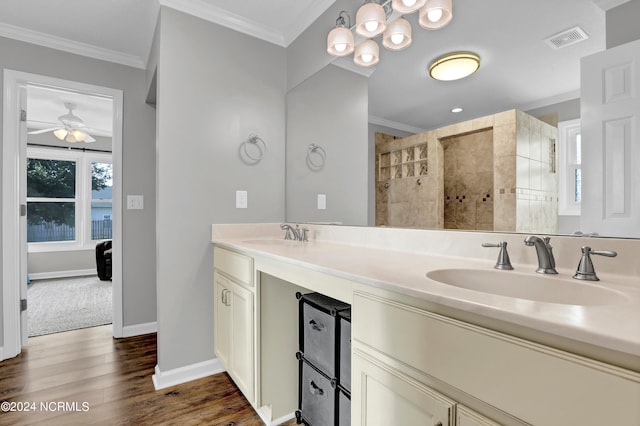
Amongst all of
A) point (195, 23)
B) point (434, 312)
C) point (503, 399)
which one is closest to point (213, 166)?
point (195, 23)

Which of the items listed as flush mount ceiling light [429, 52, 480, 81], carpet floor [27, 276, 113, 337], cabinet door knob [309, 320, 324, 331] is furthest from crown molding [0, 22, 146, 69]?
cabinet door knob [309, 320, 324, 331]

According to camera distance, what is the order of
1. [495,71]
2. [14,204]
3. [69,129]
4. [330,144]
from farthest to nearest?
[69,129] < [14,204] < [330,144] < [495,71]

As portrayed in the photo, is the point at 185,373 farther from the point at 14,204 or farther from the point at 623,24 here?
the point at 623,24

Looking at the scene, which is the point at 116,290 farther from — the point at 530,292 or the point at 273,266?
the point at 530,292

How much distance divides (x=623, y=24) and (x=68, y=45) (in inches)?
132

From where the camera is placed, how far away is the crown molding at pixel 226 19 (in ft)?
6.55

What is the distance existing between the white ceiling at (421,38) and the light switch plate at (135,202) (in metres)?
1.19

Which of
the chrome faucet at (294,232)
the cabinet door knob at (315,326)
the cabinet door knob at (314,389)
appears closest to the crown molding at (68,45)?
the chrome faucet at (294,232)

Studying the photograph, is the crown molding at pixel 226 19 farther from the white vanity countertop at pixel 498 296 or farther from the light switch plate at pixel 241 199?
the white vanity countertop at pixel 498 296

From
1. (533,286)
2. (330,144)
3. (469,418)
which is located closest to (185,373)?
(330,144)

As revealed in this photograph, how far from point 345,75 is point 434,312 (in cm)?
163

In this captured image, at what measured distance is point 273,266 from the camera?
4.68 feet

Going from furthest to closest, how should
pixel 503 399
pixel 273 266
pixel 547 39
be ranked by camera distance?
1. pixel 273 266
2. pixel 547 39
3. pixel 503 399

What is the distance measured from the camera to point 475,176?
1.24 metres
